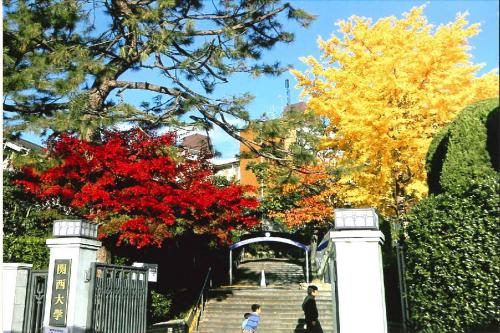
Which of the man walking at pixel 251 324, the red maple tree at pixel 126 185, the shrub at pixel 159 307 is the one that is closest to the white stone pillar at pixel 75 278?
the red maple tree at pixel 126 185

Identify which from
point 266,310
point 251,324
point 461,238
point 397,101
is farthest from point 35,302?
point 397,101

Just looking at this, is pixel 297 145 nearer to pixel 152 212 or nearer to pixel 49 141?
pixel 152 212

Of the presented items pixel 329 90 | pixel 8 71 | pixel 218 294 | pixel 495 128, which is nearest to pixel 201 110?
pixel 8 71

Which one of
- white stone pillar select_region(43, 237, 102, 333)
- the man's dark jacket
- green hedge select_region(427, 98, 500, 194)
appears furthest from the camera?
the man's dark jacket

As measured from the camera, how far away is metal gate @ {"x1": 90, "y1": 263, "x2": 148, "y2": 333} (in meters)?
7.36

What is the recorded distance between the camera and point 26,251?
1102 centimetres

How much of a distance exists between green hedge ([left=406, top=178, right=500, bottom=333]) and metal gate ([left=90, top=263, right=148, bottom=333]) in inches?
193

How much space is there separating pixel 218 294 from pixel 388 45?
31.6ft

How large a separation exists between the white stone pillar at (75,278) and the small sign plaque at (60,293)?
55 millimetres

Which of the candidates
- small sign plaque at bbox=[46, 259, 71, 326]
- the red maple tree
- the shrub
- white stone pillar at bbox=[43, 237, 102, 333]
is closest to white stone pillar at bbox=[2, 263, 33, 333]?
white stone pillar at bbox=[43, 237, 102, 333]

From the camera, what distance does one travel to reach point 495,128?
8023mm

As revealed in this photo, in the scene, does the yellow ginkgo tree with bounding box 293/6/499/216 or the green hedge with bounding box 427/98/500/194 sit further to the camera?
the yellow ginkgo tree with bounding box 293/6/499/216

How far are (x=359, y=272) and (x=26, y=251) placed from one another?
27.9 ft

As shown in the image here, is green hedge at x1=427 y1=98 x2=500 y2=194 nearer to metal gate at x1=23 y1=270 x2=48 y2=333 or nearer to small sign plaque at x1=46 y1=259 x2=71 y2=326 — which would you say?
small sign plaque at x1=46 y1=259 x2=71 y2=326
